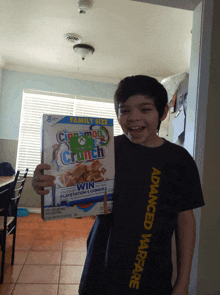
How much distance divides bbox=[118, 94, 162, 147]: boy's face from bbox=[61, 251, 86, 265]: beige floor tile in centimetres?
→ 206

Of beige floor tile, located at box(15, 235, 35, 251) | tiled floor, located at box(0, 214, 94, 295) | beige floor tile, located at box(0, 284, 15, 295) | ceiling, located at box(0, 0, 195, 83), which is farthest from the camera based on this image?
beige floor tile, located at box(15, 235, 35, 251)

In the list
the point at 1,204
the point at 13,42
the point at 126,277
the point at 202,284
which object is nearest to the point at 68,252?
the point at 1,204

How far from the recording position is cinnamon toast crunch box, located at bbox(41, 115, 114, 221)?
553 millimetres

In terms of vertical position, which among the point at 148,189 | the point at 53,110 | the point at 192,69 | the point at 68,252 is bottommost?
the point at 68,252

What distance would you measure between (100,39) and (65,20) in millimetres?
551

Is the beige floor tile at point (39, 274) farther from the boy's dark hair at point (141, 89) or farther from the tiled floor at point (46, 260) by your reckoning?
the boy's dark hair at point (141, 89)

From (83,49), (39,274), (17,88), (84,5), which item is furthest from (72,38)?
(39,274)

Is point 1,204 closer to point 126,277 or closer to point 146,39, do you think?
point 126,277

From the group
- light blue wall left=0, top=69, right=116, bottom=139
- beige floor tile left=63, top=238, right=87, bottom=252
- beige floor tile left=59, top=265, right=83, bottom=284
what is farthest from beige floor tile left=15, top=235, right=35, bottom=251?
light blue wall left=0, top=69, right=116, bottom=139

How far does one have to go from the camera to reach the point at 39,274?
6.65 ft

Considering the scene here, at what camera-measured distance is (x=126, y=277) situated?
0.62 meters

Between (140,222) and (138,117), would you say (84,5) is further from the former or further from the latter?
(140,222)

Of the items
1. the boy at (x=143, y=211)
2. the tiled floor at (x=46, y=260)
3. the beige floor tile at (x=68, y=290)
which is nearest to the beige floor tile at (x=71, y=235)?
the tiled floor at (x=46, y=260)

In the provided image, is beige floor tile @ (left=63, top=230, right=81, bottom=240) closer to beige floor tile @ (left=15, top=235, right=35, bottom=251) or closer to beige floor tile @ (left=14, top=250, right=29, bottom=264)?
beige floor tile @ (left=15, top=235, right=35, bottom=251)
